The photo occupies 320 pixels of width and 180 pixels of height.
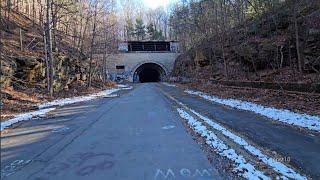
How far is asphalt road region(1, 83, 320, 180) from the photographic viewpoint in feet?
21.8

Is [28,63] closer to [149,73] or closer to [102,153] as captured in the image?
[102,153]

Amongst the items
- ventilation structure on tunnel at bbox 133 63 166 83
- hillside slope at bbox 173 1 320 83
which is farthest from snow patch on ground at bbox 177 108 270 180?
ventilation structure on tunnel at bbox 133 63 166 83

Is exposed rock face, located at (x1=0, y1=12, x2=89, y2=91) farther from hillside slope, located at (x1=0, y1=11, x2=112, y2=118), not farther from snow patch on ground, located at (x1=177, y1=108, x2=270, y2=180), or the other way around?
snow patch on ground, located at (x1=177, y1=108, x2=270, y2=180)

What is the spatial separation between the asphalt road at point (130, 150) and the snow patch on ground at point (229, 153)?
0.75 feet

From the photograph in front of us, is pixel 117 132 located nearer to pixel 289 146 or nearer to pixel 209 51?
pixel 289 146

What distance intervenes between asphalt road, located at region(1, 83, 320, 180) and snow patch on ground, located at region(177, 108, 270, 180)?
228mm

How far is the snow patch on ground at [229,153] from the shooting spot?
6.82 m

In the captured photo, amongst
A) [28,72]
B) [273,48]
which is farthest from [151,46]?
[28,72]

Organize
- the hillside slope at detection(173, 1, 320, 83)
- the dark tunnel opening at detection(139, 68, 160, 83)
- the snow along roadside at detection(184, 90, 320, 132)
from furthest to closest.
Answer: the dark tunnel opening at detection(139, 68, 160, 83)
the hillside slope at detection(173, 1, 320, 83)
the snow along roadside at detection(184, 90, 320, 132)

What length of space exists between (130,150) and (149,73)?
96.3 metres

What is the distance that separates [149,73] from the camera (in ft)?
344

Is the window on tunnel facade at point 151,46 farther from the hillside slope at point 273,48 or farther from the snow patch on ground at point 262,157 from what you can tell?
the snow patch on ground at point 262,157

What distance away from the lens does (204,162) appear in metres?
7.70

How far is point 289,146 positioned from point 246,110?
8147 mm
